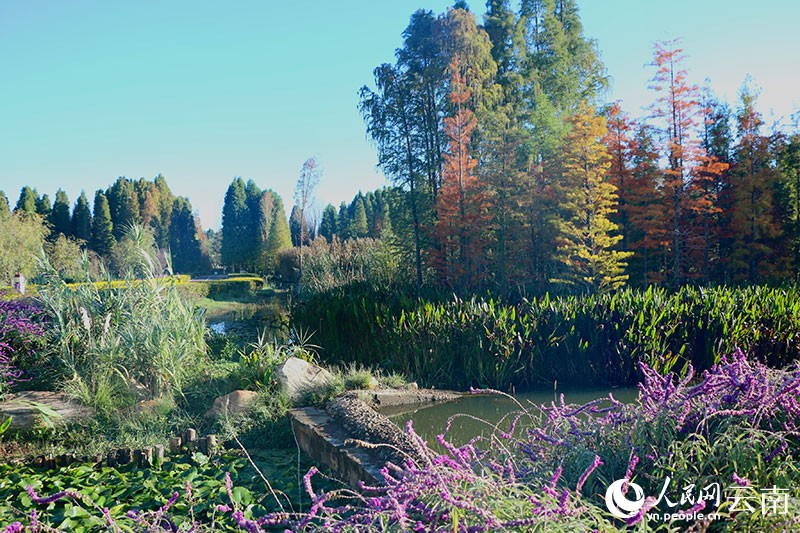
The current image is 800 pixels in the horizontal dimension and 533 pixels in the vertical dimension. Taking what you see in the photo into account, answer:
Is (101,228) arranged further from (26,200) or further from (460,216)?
(460,216)

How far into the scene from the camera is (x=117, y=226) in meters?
33.9

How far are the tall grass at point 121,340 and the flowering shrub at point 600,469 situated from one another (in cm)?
318

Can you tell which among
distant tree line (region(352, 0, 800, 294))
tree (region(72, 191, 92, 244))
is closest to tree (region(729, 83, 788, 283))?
distant tree line (region(352, 0, 800, 294))

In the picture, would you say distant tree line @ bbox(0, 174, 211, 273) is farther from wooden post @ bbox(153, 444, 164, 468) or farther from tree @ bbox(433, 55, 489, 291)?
wooden post @ bbox(153, 444, 164, 468)

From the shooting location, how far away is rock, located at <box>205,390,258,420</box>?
4492mm

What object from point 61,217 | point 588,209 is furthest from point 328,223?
point 588,209

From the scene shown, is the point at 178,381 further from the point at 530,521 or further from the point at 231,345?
the point at 530,521

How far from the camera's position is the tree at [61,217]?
107ft

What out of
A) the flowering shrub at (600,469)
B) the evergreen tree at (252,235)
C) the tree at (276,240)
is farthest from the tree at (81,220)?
the flowering shrub at (600,469)

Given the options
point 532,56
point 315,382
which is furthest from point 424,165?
point 315,382

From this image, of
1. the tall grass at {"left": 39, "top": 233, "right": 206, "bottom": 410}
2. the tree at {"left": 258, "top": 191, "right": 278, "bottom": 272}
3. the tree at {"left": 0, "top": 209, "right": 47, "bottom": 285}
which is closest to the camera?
the tall grass at {"left": 39, "top": 233, "right": 206, "bottom": 410}

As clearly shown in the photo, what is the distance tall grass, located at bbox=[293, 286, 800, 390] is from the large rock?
55.5 inches

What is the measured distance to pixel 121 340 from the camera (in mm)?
4883

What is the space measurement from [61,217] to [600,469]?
36.8m
